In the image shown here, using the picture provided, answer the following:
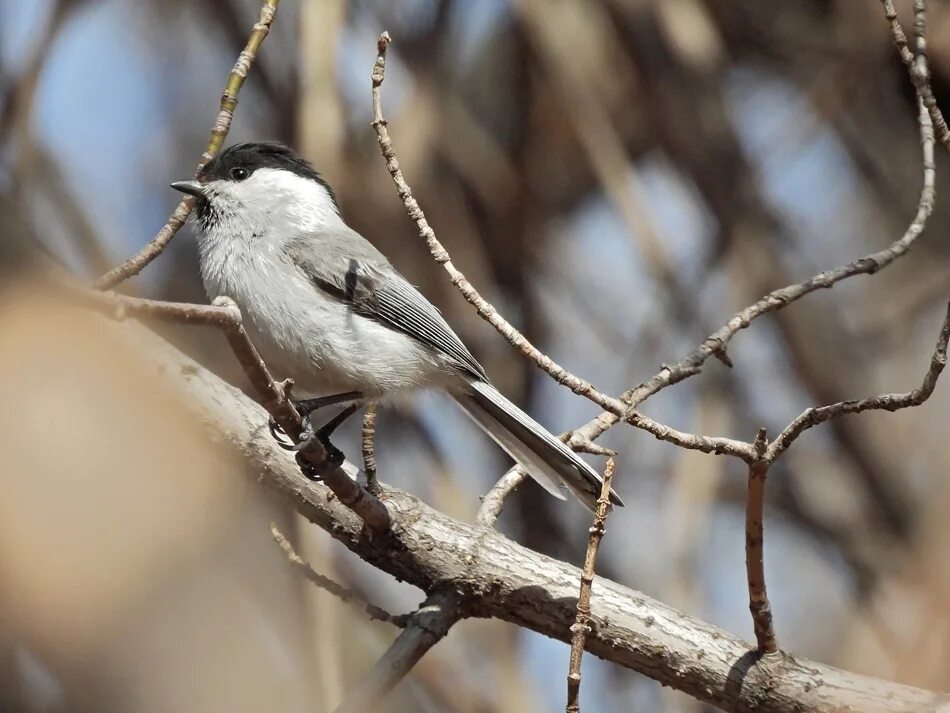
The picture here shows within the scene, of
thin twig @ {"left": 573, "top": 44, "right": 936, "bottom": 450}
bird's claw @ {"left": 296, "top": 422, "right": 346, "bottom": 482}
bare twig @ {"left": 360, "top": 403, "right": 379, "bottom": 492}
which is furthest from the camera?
thin twig @ {"left": 573, "top": 44, "right": 936, "bottom": 450}

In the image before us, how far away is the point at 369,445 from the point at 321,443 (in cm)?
11

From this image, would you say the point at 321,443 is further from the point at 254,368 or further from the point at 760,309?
the point at 760,309

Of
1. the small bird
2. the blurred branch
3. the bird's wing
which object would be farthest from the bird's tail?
the blurred branch

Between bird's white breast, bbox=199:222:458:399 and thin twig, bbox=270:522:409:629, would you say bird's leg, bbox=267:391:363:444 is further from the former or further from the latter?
thin twig, bbox=270:522:409:629

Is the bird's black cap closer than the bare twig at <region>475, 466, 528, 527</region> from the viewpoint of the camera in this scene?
No

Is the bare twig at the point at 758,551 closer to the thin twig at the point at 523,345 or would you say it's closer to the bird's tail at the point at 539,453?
the thin twig at the point at 523,345

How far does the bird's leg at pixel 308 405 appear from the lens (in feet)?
6.76

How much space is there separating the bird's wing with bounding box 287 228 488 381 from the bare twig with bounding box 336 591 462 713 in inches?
24.0

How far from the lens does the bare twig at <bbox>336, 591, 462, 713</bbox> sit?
5.52ft

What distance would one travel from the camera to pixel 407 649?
1802 mm

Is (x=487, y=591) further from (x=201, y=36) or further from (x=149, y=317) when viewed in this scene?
(x=201, y=36)

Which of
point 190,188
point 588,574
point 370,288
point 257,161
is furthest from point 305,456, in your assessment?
point 257,161

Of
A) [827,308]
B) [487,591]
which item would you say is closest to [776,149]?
[827,308]

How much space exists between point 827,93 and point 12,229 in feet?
11.2
